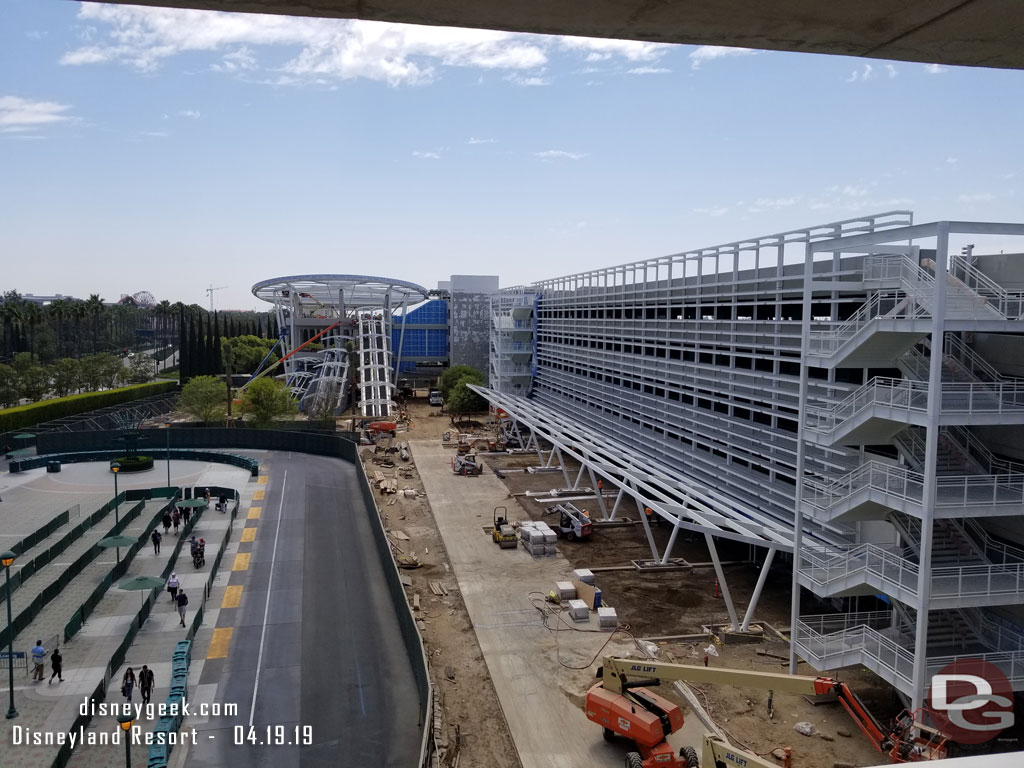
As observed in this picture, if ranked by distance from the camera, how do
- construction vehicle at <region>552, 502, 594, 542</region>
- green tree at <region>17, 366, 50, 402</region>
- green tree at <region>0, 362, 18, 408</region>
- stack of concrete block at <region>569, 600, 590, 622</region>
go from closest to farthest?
1. stack of concrete block at <region>569, 600, 590, 622</region>
2. construction vehicle at <region>552, 502, 594, 542</region>
3. green tree at <region>0, 362, 18, 408</region>
4. green tree at <region>17, 366, 50, 402</region>

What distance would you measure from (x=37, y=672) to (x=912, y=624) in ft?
74.1

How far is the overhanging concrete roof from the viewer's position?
91.2 inches

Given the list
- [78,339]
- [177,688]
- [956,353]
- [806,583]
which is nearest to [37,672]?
[177,688]

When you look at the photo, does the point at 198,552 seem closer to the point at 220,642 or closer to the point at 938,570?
the point at 220,642

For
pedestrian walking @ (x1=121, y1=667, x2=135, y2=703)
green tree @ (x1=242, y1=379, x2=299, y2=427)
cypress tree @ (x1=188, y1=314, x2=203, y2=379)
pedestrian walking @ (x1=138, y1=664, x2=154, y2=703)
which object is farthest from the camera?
cypress tree @ (x1=188, y1=314, x2=203, y2=379)

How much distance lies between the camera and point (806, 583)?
17.8 metres

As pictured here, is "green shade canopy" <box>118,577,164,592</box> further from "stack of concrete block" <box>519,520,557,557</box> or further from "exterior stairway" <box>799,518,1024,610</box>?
"exterior stairway" <box>799,518,1024,610</box>

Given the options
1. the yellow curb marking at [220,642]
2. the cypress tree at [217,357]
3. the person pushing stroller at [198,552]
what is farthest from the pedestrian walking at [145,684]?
the cypress tree at [217,357]

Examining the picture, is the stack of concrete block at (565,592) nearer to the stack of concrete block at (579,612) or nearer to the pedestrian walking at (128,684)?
the stack of concrete block at (579,612)

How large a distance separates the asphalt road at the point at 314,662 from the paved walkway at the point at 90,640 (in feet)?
5.01

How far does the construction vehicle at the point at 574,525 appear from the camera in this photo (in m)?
31.7

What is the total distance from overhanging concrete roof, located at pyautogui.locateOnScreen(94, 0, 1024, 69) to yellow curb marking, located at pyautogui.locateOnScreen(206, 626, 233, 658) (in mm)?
22199

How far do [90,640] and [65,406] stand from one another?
49407 mm

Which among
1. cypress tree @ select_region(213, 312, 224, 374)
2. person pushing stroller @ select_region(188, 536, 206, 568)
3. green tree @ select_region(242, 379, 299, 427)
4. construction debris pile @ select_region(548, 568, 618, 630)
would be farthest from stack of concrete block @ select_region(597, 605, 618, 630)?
cypress tree @ select_region(213, 312, 224, 374)
